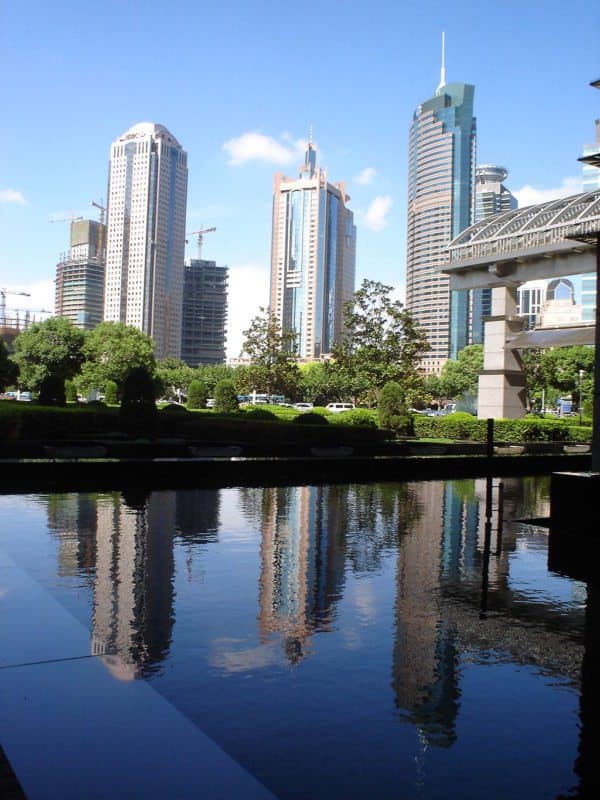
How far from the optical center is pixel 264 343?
55.1 metres

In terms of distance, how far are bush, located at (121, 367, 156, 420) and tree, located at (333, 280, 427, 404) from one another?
19.7 meters

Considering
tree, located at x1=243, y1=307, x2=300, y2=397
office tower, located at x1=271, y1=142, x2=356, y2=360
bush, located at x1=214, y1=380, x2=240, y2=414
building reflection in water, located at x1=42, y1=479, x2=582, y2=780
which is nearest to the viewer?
building reflection in water, located at x1=42, y1=479, x2=582, y2=780

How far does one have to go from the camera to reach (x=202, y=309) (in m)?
177

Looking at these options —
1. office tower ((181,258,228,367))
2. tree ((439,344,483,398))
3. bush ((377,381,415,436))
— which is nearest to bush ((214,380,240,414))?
bush ((377,381,415,436))

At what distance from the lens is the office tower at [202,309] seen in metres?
177

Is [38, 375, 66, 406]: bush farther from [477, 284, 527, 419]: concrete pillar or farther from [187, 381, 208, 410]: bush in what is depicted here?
[477, 284, 527, 419]: concrete pillar

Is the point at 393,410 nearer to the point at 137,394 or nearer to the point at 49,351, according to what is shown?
the point at 137,394

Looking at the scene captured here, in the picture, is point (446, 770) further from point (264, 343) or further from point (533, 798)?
point (264, 343)

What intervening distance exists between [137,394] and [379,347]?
21294mm

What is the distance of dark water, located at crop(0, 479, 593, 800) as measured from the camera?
3811 millimetres

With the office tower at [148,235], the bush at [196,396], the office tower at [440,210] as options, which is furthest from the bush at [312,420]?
the office tower at [440,210]

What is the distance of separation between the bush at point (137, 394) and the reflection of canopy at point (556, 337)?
741 inches

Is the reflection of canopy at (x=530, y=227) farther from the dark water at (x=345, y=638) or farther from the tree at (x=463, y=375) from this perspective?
the tree at (x=463, y=375)

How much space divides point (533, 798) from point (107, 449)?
17.8m
